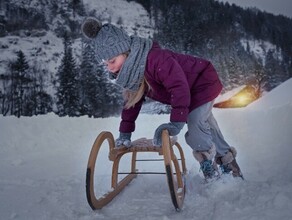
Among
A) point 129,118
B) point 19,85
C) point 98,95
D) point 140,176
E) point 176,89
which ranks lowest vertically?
point 19,85

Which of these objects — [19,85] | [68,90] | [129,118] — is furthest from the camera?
[19,85]

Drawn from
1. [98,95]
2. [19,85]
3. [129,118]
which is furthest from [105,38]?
[19,85]

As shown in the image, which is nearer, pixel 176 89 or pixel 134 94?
pixel 176 89

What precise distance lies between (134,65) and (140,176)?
1.25 metres

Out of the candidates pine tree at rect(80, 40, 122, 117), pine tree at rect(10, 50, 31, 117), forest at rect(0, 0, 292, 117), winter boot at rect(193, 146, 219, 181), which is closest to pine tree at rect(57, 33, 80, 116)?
forest at rect(0, 0, 292, 117)

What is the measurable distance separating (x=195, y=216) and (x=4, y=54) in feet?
109

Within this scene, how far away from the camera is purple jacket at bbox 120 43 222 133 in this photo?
190 cm

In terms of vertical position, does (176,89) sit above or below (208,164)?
above

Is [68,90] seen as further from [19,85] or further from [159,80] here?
[159,80]

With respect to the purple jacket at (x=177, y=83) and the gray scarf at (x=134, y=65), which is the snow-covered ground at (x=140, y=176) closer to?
the purple jacket at (x=177, y=83)

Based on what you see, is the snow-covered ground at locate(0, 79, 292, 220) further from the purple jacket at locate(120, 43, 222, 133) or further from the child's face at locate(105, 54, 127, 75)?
the child's face at locate(105, 54, 127, 75)

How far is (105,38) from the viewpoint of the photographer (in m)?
2.04

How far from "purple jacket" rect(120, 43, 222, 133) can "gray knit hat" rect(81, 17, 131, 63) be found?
0.20 metres

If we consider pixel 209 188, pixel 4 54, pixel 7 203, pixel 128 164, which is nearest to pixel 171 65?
pixel 209 188
